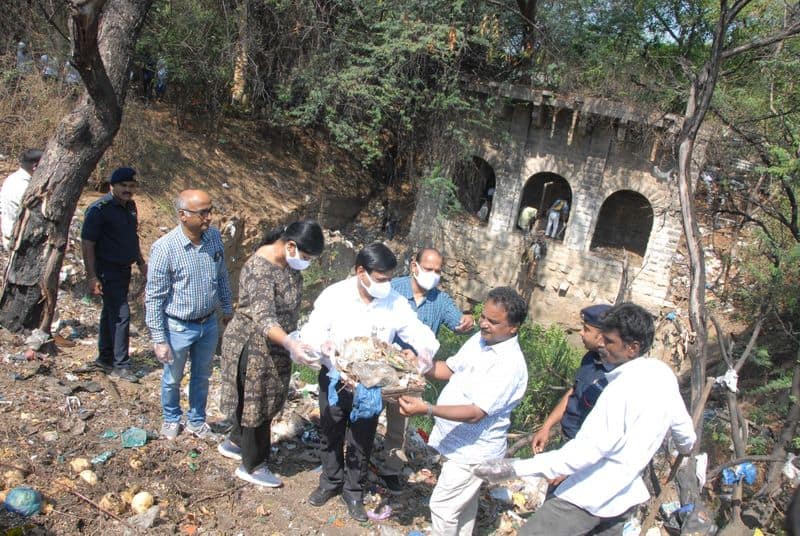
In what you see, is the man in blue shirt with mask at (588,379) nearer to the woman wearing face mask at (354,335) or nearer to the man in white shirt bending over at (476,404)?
the man in white shirt bending over at (476,404)

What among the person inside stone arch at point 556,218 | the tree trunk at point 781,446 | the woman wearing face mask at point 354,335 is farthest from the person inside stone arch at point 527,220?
the woman wearing face mask at point 354,335

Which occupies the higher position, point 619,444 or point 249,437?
point 619,444

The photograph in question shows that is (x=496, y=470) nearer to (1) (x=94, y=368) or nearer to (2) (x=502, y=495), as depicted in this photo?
(2) (x=502, y=495)

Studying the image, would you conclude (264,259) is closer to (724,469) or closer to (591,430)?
(591,430)

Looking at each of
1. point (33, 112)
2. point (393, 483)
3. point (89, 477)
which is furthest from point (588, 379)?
point (33, 112)

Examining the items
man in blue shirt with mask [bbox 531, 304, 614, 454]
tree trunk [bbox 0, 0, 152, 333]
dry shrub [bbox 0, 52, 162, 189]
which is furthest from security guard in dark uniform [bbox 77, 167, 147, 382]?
dry shrub [bbox 0, 52, 162, 189]

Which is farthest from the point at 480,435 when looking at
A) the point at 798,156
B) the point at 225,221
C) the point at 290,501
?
the point at 225,221

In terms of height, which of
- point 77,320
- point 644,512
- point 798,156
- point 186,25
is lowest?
point 644,512

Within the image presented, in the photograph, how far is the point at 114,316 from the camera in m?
4.33

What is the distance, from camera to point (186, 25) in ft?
32.5

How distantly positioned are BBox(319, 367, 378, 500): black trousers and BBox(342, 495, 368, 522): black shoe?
2cm

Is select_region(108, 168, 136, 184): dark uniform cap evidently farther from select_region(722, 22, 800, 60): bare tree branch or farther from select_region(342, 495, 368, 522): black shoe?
select_region(722, 22, 800, 60): bare tree branch

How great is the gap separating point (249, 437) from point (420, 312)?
1.36 metres

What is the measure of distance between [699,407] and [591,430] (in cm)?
197
